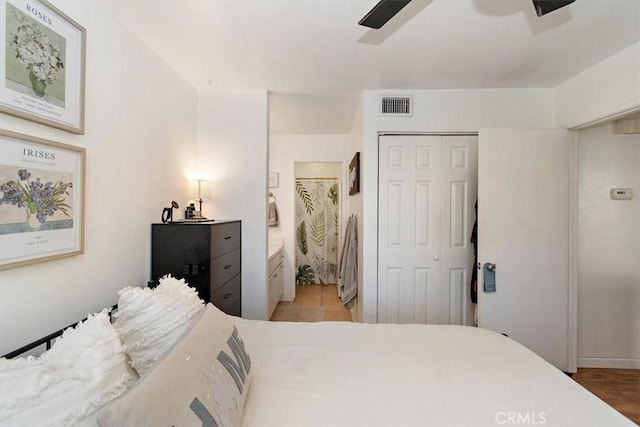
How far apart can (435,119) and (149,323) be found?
262 cm

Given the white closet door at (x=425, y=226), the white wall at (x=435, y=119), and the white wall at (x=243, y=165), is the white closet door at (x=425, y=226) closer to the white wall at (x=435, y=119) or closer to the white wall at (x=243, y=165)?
the white wall at (x=435, y=119)

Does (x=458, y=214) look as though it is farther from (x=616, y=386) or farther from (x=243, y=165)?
(x=243, y=165)

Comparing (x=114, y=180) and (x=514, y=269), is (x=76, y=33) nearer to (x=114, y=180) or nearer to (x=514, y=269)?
(x=114, y=180)

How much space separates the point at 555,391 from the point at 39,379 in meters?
1.61

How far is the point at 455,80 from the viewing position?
237 cm

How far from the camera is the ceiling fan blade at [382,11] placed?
111 centimetres

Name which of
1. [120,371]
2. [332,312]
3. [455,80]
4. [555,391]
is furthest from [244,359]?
[332,312]

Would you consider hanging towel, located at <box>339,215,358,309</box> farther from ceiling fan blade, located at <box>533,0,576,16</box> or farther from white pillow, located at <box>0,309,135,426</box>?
white pillow, located at <box>0,309,135,426</box>

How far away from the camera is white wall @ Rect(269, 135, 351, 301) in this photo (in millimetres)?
4102

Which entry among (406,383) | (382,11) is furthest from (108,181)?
(406,383)

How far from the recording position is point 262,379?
3.63 feet

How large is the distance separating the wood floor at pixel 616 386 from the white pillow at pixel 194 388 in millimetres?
2625

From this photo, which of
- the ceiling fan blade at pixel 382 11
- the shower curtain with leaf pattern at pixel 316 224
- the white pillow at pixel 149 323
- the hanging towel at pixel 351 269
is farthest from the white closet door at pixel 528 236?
the shower curtain with leaf pattern at pixel 316 224
